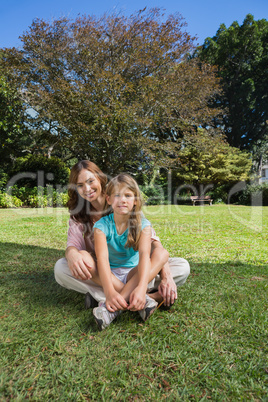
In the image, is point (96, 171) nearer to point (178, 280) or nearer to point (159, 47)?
point (178, 280)

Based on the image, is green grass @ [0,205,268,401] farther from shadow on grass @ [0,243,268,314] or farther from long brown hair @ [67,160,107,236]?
long brown hair @ [67,160,107,236]

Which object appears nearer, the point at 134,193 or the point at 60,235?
the point at 134,193

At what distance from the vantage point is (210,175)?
18625 millimetres

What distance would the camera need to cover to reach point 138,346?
1.66m

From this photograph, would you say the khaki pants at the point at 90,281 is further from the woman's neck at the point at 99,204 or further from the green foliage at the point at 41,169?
the green foliage at the point at 41,169

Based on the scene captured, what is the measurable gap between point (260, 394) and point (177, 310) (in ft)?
3.08

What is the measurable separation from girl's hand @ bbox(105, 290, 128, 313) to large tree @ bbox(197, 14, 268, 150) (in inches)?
919

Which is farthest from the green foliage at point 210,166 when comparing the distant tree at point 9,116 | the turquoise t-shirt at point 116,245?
the turquoise t-shirt at point 116,245

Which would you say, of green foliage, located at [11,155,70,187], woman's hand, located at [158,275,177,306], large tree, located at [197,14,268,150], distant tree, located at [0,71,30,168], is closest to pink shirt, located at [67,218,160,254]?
woman's hand, located at [158,275,177,306]

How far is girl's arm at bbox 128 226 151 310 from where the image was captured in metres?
1.80

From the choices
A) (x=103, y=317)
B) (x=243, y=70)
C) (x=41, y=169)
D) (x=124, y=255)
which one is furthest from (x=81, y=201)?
(x=243, y=70)

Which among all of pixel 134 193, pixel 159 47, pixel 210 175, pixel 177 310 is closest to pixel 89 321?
pixel 177 310

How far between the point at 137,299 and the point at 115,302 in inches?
6.0

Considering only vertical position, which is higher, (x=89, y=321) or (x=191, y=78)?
(x=191, y=78)
